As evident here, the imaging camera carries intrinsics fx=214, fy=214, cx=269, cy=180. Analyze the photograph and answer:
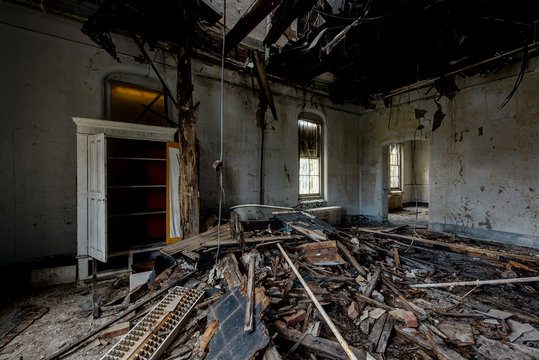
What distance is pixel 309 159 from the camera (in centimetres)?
671

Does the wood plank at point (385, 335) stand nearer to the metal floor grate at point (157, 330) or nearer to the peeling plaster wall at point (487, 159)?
the metal floor grate at point (157, 330)

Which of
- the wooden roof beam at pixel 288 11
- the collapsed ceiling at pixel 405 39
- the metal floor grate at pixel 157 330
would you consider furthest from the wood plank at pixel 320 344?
the collapsed ceiling at pixel 405 39

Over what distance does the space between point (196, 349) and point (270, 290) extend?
95 cm

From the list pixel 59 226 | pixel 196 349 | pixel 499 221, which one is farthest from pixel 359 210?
pixel 59 226

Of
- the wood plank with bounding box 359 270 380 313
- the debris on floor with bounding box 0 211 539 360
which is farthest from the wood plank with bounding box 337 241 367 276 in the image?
the wood plank with bounding box 359 270 380 313

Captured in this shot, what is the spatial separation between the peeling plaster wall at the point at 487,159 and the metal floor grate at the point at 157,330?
20.8ft

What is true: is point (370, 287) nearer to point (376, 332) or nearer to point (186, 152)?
point (376, 332)

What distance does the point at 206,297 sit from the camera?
8.50 feet

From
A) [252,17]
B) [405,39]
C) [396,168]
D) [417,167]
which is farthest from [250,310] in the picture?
[417,167]

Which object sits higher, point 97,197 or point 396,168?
point 396,168

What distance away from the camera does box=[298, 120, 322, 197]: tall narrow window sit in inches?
257

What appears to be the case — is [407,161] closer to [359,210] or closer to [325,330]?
[359,210]

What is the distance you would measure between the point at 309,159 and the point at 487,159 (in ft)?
13.7

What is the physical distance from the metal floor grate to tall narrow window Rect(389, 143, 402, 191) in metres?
9.78
